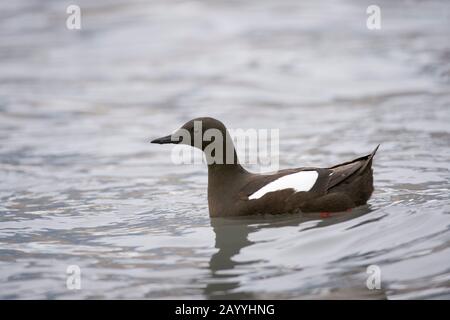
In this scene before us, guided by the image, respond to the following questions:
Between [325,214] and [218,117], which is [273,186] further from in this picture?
[218,117]

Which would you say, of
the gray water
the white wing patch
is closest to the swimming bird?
the white wing patch

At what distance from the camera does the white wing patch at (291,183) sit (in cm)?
800

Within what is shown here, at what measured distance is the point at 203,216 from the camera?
850 centimetres

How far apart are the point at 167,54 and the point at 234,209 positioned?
29.6 feet

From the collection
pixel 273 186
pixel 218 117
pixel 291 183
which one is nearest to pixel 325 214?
pixel 291 183

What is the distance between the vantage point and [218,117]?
13070 millimetres

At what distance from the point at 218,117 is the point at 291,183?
5.19m

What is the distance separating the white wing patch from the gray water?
0.28m

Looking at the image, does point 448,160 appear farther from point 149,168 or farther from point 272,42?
point 272,42

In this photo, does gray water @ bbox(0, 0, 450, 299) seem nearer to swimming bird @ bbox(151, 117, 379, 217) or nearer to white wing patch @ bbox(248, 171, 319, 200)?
swimming bird @ bbox(151, 117, 379, 217)

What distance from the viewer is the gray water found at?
22.7ft

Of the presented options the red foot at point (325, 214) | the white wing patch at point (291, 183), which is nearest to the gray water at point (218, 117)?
the red foot at point (325, 214)

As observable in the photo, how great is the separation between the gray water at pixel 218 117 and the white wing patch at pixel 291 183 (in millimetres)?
282
